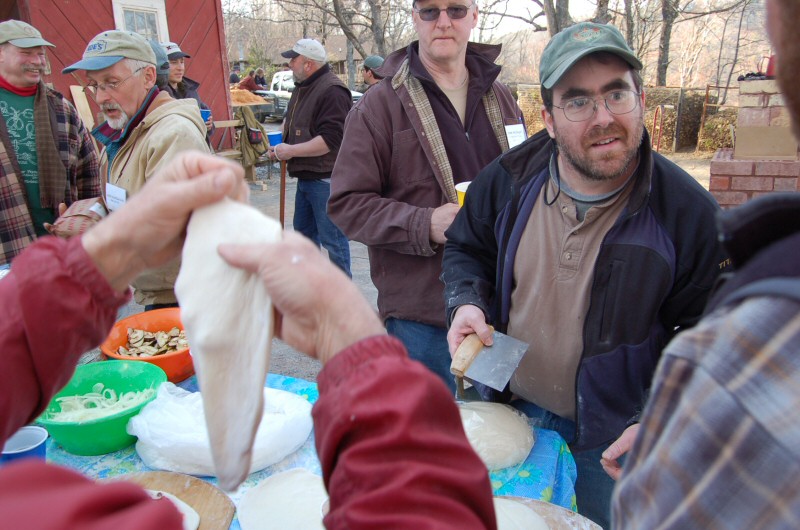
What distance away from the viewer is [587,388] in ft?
6.21

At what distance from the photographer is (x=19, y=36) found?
394 centimetres

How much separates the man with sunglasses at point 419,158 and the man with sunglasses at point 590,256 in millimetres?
473

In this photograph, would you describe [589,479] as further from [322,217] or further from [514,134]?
[322,217]

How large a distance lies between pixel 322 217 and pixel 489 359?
12.9ft

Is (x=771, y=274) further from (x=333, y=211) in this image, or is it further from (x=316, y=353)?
(x=333, y=211)

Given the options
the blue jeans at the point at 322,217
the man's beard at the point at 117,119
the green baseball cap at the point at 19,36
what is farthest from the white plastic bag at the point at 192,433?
the blue jeans at the point at 322,217

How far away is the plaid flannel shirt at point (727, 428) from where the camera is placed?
0.55 meters

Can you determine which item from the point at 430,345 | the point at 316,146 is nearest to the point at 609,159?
the point at 430,345

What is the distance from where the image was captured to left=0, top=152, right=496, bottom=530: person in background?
0.63 metres

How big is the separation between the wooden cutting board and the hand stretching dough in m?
0.80

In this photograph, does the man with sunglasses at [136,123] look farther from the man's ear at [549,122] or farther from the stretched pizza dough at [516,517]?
the stretched pizza dough at [516,517]

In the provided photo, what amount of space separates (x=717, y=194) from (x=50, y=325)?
14.6 ft

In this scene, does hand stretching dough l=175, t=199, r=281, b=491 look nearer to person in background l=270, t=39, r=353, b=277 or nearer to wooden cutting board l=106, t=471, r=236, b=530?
wooden cutting board l=106, t=471, r=236, b=530

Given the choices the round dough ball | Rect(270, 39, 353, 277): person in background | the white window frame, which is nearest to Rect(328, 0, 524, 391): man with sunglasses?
the round dough ball
